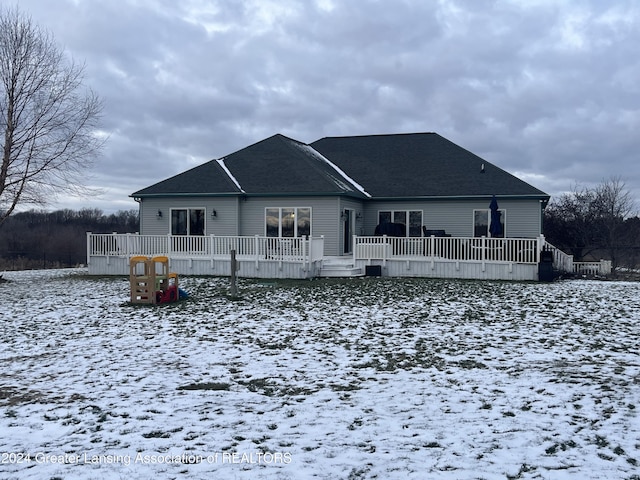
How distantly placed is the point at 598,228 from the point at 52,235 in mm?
52391

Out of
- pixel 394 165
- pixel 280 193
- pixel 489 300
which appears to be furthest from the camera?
pixel 394 165

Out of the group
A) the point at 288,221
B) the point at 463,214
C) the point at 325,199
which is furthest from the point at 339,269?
the point at 463,214

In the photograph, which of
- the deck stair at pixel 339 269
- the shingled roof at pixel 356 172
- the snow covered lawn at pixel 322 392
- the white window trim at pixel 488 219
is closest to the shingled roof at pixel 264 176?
the shingled roof at pixel 356 172

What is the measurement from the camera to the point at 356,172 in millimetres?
24281

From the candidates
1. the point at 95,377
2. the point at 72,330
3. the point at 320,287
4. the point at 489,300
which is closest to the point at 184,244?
the point at 320,287

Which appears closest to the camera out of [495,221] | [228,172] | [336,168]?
[495,221]

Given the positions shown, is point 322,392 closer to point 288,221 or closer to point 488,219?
point 288,221

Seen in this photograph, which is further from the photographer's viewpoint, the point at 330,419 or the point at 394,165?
the point at 394,165

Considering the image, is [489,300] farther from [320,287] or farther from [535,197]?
[535,197]

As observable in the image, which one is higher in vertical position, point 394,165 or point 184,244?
point 394,165

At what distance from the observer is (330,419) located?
5039mm

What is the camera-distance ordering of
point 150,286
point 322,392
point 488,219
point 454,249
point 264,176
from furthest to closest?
point 264,176 < point 488,219 < point 454,249 < point 150,286 < point 322,392

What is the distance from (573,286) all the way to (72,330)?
546 inches

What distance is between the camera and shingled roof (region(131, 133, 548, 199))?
20.7m
